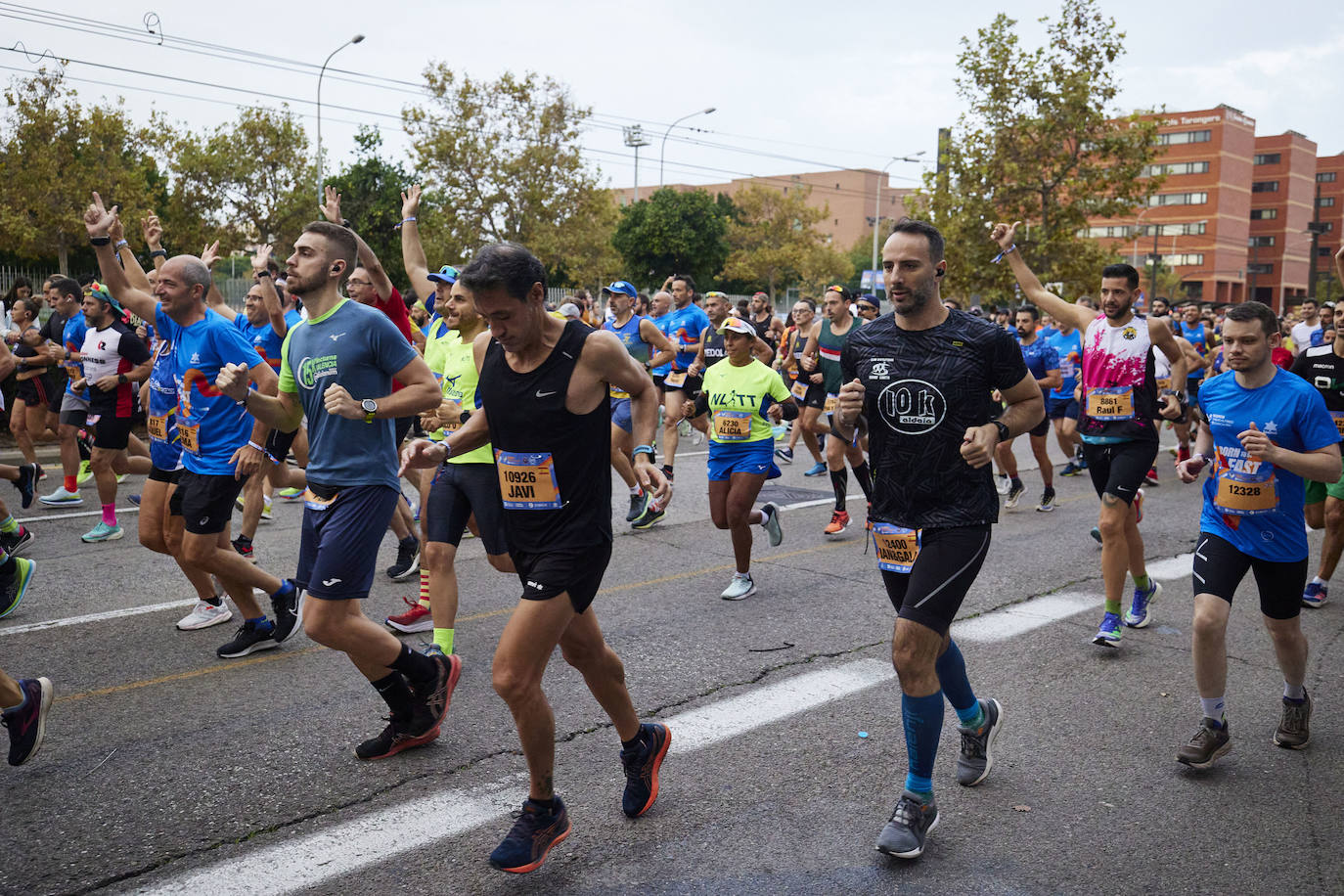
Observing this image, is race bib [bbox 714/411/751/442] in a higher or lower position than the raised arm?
lower

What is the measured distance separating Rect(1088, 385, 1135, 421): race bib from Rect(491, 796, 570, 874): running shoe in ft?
14.4

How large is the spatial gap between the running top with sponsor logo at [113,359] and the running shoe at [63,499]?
6.10ft

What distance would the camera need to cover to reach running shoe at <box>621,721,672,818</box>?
3.94m

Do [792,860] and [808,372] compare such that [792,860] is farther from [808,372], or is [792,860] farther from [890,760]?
[808,372]

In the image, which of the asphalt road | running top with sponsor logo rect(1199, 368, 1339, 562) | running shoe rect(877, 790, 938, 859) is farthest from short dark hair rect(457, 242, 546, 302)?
running top with sponsor logo rect(1199, 368, 1339, 562)

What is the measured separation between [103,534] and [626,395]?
440cm

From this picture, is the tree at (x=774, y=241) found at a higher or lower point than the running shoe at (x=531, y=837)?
higher

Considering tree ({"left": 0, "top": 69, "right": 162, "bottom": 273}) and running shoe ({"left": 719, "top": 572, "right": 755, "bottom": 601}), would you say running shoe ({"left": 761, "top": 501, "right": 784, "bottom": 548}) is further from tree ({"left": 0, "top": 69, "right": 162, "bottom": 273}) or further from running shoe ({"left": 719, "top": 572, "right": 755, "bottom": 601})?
tree ({"left": 0, "top": 69, "right": 162, "bottom": 273})

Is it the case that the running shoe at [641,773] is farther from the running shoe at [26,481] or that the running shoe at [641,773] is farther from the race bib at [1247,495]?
the running shoe at [26,481]

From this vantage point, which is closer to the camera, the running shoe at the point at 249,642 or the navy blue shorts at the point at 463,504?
the navy blue shorts at the point at 463,504

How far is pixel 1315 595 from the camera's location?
731cm

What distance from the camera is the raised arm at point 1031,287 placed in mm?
5556

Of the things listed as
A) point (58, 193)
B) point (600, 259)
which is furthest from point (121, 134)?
point (600, 259)

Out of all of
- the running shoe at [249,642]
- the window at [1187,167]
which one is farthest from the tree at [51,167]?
the window at [1187,167]
